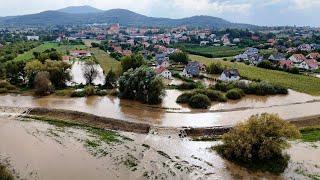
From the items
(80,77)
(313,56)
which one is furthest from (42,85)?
(313,56)

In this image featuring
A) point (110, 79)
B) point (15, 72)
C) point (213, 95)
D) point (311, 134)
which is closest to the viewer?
point (311, 134)

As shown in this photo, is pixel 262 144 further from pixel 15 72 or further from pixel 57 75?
pixel 15 72

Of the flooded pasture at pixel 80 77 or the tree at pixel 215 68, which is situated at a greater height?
the tree at pixel 215 68

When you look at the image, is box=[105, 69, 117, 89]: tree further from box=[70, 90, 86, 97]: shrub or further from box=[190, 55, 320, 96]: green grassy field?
box=[190, 55, 320, 96]: green grassy field

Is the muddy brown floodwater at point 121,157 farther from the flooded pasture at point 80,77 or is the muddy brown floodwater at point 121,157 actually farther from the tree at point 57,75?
the flooded pasture at point 80,77

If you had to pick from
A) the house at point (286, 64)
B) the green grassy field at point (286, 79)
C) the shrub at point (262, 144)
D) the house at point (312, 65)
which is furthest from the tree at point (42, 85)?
the house at point (312, 65)

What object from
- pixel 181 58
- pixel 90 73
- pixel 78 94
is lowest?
pixel 78 94

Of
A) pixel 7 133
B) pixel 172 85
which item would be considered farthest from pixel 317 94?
pixel 7 133
